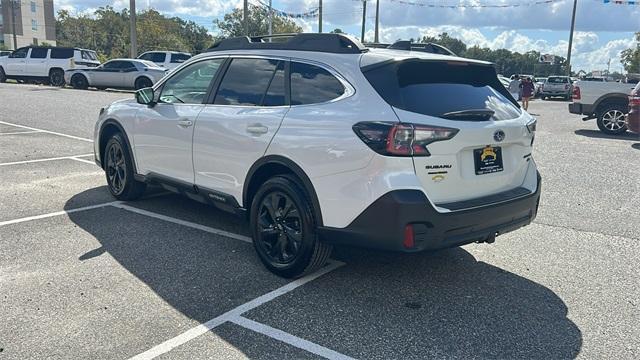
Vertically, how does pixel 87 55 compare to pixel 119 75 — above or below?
above

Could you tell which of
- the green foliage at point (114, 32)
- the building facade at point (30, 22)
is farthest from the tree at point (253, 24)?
the building facade at point (30, 22)

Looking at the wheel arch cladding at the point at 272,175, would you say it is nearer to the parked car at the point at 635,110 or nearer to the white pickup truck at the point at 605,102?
the parked car at the point at 635,110

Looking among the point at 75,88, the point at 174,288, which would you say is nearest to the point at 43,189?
the point at 174,288

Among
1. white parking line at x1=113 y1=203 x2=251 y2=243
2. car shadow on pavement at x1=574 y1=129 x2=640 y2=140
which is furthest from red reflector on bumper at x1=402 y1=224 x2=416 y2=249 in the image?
car shadow on pavement at x1=574 y1=129 x2=640 y2=140

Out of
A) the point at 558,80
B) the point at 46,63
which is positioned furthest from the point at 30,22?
the point at 558,80

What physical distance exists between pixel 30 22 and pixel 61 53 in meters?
84.6

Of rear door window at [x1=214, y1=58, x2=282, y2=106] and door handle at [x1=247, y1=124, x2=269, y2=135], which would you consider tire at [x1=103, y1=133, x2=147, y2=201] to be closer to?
rear door window at [x1=214, y1=58, x2=282, y2=106]

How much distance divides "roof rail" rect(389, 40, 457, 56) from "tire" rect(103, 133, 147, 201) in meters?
3.25

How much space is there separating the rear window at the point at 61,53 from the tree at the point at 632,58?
6696cm

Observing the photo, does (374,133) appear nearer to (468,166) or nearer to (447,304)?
(468,166)

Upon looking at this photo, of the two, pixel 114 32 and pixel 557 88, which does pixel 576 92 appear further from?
pixel 114 32

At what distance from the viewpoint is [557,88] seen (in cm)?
3744

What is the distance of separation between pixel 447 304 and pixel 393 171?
1.12 meters

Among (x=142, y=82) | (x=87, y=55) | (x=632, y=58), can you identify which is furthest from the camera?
(x=632, y=58)
